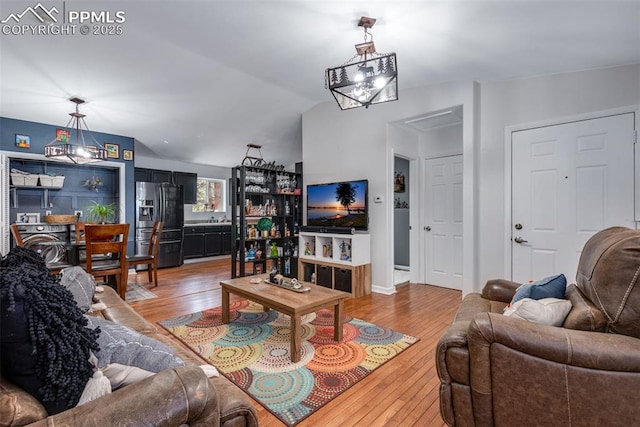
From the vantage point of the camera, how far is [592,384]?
3.99 feet

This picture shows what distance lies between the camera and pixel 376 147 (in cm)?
431

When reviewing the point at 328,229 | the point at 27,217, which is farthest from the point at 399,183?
the point at 27,217

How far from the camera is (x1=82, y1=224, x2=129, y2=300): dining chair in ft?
11.2

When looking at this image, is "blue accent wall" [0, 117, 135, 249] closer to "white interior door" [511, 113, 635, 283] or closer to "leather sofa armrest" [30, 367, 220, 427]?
"leather sofa armrest" [30, 367, 220, 427]

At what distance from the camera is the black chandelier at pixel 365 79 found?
7.19 ft

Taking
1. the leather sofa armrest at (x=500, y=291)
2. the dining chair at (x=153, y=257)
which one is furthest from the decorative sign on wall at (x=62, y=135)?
the leather sofa armrest at (x=500, y=291)

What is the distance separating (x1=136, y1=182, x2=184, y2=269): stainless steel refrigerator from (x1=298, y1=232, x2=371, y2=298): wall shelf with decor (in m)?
3.18

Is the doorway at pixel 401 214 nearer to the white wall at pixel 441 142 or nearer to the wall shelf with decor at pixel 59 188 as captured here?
the white wall at pixel 441 142

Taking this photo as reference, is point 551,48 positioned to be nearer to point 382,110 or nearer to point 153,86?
point 382,110

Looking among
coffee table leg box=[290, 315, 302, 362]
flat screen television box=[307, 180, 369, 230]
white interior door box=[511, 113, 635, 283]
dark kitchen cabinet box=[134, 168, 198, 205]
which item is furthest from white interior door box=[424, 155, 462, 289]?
dark kitchen cabinet box=[134, 168, 198, 205]

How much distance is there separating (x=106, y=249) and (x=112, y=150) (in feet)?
A: 9.36

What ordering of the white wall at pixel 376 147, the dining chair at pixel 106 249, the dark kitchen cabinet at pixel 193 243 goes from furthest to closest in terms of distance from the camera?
the dark kitchen cabinet at pixel 193 243
the white wall at pixel 376 147
the dining chair at pixel 106 249

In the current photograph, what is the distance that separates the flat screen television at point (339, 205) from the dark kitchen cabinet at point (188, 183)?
3.79m

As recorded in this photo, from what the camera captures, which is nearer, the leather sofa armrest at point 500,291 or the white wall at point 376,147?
the leather sofa armrest at point 500,291
